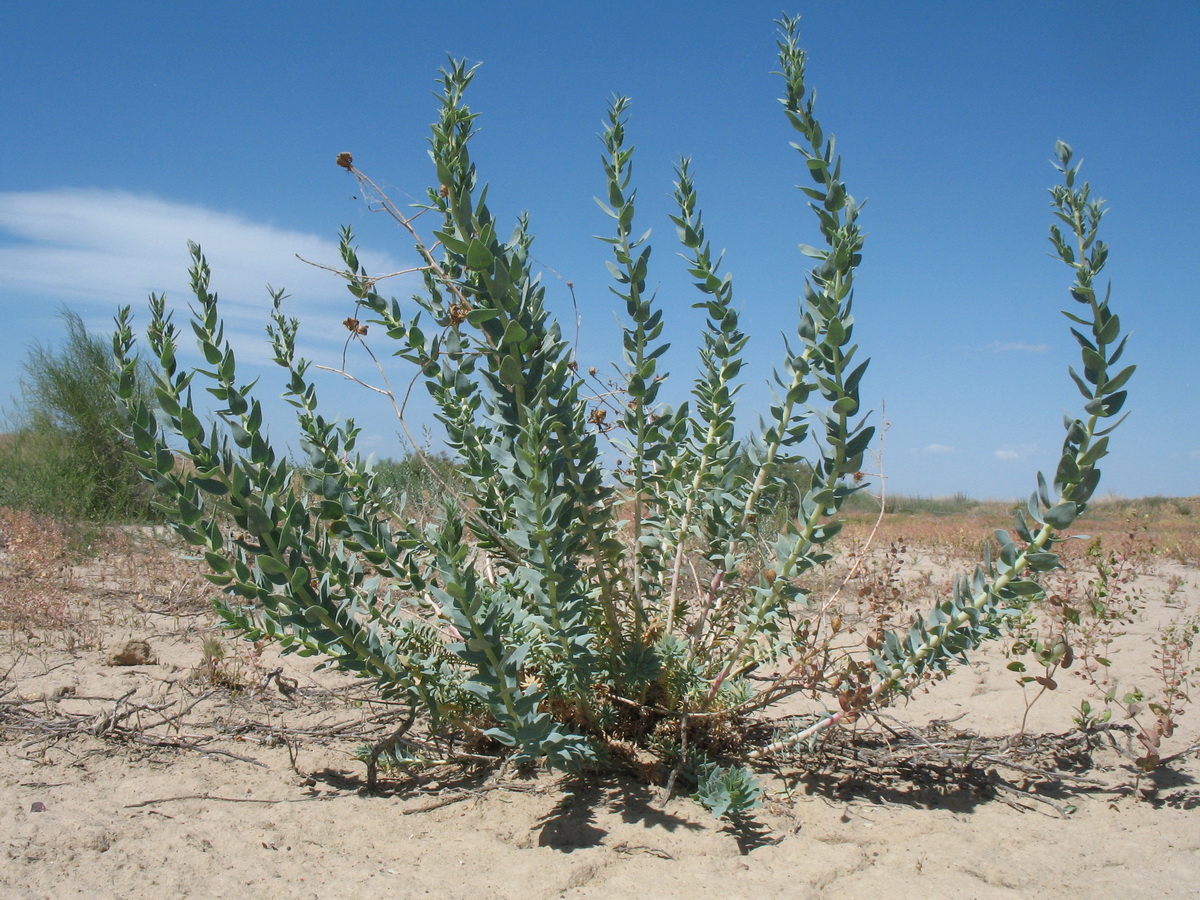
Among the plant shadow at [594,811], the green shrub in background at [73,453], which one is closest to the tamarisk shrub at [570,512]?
the plant shadow at [594,811]

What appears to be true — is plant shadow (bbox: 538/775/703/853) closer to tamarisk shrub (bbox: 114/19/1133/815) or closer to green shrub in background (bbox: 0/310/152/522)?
tamarisk shrub (bbox: 114/19/1133/815)

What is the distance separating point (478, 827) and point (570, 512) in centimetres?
103

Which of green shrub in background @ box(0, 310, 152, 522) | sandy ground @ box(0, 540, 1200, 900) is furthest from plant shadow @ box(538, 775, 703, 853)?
green shrub in background @ box(0, 310, 152, 522)

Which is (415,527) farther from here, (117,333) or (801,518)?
(801,518)

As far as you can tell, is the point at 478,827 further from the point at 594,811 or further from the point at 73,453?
the point at 73,453

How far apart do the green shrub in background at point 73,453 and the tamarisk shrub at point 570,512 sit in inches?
282

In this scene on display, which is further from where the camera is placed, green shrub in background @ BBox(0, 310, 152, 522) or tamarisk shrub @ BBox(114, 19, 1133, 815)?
green shrub in background @ BBox(0, 310, 152, 522)

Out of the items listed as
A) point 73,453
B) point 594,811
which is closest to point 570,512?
point 594,811

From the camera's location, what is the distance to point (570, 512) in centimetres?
231

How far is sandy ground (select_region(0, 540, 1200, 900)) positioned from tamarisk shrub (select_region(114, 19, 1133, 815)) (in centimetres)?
19

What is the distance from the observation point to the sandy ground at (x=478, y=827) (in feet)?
6.86

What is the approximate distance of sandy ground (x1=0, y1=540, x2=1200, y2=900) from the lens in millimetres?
2090

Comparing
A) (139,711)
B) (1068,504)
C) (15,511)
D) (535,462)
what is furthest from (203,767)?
(15,511)

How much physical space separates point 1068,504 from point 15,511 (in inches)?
363
